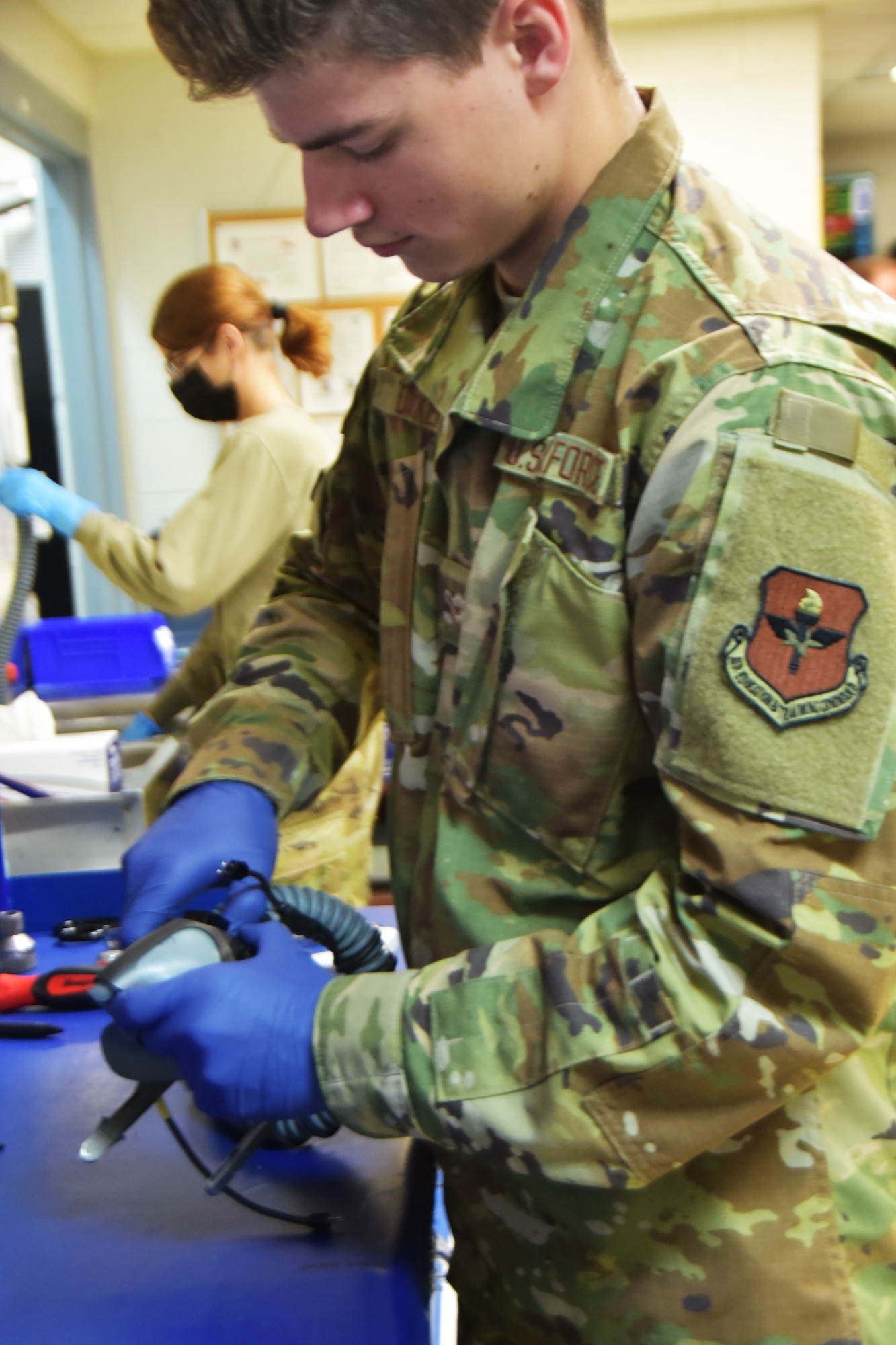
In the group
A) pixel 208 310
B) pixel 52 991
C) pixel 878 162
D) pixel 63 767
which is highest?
pixel 878 162

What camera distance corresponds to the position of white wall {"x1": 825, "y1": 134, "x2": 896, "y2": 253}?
535 centimetres

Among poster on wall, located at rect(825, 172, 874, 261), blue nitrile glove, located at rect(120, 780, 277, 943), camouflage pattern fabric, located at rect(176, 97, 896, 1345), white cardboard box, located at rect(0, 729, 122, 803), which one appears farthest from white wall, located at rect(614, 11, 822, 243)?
blue nitrile glove, located at rect(120, 780, 277, 943)

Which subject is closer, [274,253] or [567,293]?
[567,293]

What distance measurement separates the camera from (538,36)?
705 millimetres

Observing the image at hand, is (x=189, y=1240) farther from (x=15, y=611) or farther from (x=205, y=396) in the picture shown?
(x=205, y=396)

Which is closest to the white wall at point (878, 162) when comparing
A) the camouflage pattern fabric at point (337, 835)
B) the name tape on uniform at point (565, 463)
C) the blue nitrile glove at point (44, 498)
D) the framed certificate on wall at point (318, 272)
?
the framed certificate on wall at point (318, 272)

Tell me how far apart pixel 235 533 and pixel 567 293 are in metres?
1.45

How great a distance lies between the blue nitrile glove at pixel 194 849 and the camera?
0.91m

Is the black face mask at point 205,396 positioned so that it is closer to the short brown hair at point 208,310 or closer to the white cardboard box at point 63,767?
the short brown hair at point 208,310

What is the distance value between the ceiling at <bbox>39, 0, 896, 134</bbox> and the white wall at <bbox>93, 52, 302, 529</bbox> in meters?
0.18

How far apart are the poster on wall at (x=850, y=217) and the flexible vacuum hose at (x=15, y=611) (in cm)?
399

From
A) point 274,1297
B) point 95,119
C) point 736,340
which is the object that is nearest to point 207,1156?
point 274,1297

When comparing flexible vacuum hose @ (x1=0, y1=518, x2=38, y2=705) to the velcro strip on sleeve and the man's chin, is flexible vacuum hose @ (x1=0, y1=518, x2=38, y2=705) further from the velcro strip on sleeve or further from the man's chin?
the velcro strip on sleeve

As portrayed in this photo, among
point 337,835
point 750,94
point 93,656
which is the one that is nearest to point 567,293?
point 337,835
